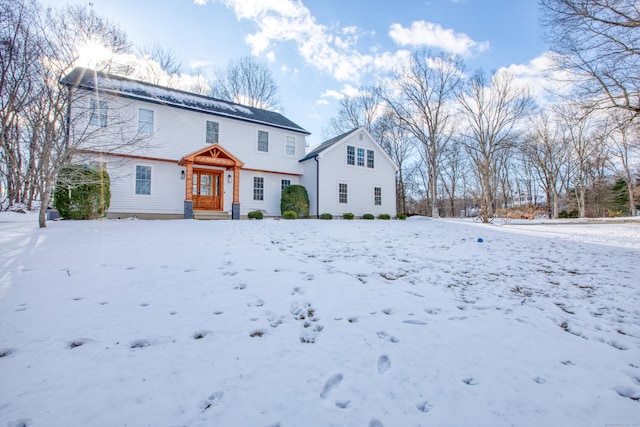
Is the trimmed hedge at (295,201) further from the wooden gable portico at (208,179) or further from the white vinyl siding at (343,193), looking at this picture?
the wooden gable portico at (208,179)

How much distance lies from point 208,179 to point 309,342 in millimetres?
12749

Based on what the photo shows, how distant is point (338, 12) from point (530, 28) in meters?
7.64

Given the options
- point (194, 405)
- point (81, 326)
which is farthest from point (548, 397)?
point (81, 326)

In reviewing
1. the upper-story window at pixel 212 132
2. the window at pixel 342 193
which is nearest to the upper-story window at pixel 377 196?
the window at pixel 342 193

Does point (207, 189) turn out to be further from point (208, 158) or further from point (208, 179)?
point (208, 158)

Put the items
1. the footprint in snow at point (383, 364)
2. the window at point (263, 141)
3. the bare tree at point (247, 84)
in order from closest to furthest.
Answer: the footprint in snow at point (383, 364) → the window at point (263, 141) → the bare tree at point (247, 84)

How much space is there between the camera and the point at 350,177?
54.5 ft

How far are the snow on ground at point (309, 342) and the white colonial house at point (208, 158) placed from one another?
7460mm

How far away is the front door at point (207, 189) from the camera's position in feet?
43.2

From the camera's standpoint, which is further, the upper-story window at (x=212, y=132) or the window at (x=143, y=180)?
the upper-story window at (x=212, y=132)

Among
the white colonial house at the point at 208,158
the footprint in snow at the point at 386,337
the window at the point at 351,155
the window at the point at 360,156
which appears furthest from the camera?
the window at the point at 360,156

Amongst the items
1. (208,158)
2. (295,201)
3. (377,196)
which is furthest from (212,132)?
(377,196)

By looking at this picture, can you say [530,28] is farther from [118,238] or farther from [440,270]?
[118,238]

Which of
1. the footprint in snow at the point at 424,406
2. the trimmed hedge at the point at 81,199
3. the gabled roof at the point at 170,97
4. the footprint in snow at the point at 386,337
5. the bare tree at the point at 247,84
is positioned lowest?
the footprint in snow at the point at 424,406
